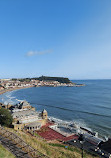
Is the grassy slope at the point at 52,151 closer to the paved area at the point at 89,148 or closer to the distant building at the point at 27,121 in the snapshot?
the paved area at the point at 89,148

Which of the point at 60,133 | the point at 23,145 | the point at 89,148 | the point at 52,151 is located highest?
the point at 23,145

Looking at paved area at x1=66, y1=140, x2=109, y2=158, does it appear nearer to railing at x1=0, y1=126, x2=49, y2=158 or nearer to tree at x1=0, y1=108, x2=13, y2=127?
railing at x1=0, y1=126, x2=49, y2=158

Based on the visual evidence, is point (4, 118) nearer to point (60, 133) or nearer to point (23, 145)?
point (60, 133)

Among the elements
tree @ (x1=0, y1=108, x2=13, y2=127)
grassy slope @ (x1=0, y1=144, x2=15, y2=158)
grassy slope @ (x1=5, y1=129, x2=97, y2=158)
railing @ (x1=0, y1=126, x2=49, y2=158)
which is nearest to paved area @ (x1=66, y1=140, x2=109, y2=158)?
grassy slope @ (x1=5, y1=129, x2=97, y2=158)

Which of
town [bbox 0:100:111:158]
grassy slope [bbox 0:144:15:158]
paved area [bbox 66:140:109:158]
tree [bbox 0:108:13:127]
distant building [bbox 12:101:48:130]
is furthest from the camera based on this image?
distant building [bbox 12:101:48:130]

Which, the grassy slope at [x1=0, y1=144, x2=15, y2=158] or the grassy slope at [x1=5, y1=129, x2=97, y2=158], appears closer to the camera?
the grassy slope at [x1=0, y1=144, x2=15, y2=158]

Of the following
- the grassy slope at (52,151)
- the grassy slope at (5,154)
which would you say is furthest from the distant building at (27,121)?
the grassy slope at (5,154)

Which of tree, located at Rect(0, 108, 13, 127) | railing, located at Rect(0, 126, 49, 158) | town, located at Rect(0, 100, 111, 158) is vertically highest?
railing, located at Rect(0, 126, 49, 158)

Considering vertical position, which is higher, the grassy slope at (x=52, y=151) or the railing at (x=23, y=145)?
the railing at (x=23, y=145)

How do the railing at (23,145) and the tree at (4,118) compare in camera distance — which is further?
the tree at (4,118)

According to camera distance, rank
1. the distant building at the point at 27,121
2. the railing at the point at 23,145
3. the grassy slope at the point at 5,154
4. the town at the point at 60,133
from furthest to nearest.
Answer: the distant building at the point at 27,121 → the town at the point at 60,133 → the railing at the point at 23,145 → the grassy slope at the point at 5,154

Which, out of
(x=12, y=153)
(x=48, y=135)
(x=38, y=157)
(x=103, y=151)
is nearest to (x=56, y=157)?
(x=38, y=157)

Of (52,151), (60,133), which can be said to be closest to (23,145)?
(52,151)
